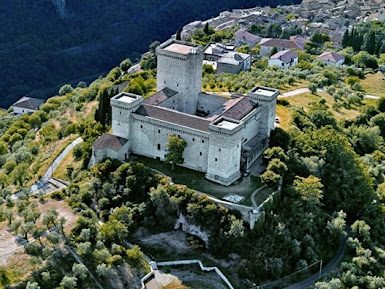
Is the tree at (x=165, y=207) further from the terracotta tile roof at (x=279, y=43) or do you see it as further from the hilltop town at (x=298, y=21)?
the hilltop town at (x=298, y=21)

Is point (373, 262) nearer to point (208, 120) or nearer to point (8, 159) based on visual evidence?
point (208, 120)

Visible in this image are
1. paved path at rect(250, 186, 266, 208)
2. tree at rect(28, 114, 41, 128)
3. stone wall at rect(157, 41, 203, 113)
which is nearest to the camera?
paved path at rect(250, 186, 266, 208)

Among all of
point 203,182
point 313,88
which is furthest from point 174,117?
point 313,88

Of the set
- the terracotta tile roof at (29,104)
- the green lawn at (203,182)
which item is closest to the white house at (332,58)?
the terracotta tile roof at (29,104)

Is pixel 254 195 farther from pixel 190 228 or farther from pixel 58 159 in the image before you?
pixel 58 159

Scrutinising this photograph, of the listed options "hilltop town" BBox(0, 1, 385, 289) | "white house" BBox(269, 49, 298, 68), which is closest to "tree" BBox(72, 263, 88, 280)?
"hilltop town" BBox(0, 1, 385, 289)

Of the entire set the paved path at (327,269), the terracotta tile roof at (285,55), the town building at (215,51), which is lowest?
the paved path at (327,269)

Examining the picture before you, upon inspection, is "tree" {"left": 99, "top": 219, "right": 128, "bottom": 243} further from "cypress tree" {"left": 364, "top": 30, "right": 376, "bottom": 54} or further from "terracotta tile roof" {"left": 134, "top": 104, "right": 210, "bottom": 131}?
"cypress tree" {"left": 364, "top": 30, "right": 376, "bottom": 54}
